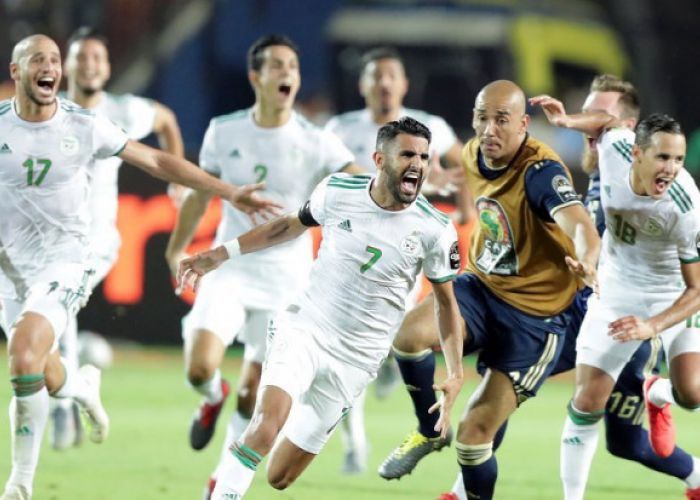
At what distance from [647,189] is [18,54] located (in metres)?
3.14

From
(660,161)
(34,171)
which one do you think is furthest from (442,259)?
(34,171)

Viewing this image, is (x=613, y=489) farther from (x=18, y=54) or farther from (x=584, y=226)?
(x=18, y=54)

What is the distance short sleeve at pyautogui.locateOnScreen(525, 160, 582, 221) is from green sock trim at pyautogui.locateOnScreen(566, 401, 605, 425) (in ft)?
3.32

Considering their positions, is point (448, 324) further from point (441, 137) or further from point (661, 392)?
point (441, 137)

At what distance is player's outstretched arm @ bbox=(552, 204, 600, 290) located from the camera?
640 centimetres

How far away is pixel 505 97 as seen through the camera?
698cm

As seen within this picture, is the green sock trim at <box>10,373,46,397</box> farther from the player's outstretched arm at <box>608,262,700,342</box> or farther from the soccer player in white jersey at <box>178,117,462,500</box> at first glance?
the player's outstretched arm at <box>608,262,700,342</box>

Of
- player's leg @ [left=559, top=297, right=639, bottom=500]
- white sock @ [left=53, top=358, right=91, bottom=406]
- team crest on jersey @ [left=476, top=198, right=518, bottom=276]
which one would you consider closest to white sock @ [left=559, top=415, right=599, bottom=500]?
player's leg @ [left=559, top=297, right=639, bottom=500]

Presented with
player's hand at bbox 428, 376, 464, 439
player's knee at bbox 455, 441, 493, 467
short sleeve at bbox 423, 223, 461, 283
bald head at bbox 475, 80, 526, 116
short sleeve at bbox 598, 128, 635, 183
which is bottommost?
player's knee at bbox 455, 441, 493, 467

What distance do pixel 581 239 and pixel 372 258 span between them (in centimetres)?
92

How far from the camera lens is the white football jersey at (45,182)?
24.3 feet

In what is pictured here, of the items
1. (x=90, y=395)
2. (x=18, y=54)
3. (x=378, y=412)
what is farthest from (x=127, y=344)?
(x=18, y=54)

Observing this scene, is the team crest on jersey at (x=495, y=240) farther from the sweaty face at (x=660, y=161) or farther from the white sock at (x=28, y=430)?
the white sock at (x=28, y=430)

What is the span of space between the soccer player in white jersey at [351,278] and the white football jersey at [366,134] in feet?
10.0
